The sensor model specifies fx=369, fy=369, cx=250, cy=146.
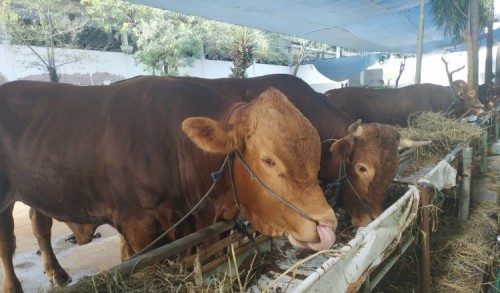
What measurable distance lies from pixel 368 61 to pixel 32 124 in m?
20.1

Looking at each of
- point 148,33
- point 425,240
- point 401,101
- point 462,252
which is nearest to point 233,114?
point 425,240

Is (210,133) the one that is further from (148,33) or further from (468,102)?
(148,33)

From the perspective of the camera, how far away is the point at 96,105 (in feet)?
9.32

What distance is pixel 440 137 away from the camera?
522cm

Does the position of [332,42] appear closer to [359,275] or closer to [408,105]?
[408,105]

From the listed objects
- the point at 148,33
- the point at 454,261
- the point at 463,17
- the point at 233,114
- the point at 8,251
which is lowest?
the point at 454,261

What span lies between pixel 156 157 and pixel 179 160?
152mm

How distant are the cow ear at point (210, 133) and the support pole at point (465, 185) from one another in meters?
3.26

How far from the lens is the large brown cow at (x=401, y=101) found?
625 cm

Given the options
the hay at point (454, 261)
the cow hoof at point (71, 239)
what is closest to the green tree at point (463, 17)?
the hay at point (454, 261)

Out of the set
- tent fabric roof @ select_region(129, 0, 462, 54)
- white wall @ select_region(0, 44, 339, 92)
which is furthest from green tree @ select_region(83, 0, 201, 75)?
tent fabric roof @ select_region(129, 0, 462, 54)

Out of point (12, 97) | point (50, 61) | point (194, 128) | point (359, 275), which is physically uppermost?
point (50, 61)

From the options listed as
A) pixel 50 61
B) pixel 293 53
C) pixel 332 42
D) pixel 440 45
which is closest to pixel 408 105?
pixel 332 42

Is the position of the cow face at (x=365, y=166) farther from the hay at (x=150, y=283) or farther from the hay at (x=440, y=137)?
the hay at (x=150, y=283)
